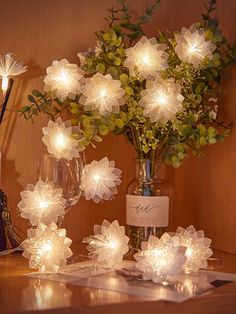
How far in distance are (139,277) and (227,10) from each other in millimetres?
627

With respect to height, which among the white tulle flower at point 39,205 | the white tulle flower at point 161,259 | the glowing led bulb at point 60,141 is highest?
the glowing led bulb at point 60,141

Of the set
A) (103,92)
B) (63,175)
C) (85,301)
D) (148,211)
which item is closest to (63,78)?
(103,92)

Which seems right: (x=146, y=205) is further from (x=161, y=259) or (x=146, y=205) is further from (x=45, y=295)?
(x=45, y=295)

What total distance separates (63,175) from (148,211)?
0.19 m

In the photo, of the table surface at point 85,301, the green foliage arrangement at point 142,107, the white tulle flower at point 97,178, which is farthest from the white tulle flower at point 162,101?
the table surface at point 85,301

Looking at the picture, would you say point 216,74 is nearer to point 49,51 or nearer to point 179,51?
point 179,51

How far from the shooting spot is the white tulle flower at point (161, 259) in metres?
0.99

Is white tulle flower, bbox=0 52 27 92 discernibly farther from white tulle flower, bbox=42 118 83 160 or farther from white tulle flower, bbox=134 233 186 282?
white tulle flower, bbox=134 233 186 282

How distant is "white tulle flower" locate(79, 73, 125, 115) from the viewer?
1.24 m

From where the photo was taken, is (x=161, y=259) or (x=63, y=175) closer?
(x=161, y=259)

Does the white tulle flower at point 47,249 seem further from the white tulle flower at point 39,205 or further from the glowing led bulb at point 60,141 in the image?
the glowing led bulb at point 60,141

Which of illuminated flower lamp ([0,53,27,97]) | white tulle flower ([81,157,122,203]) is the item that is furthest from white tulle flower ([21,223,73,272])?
illuminated flower lamp ([0,53,27,97])

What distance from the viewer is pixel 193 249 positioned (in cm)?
110

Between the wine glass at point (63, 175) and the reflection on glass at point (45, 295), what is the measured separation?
217 mm
